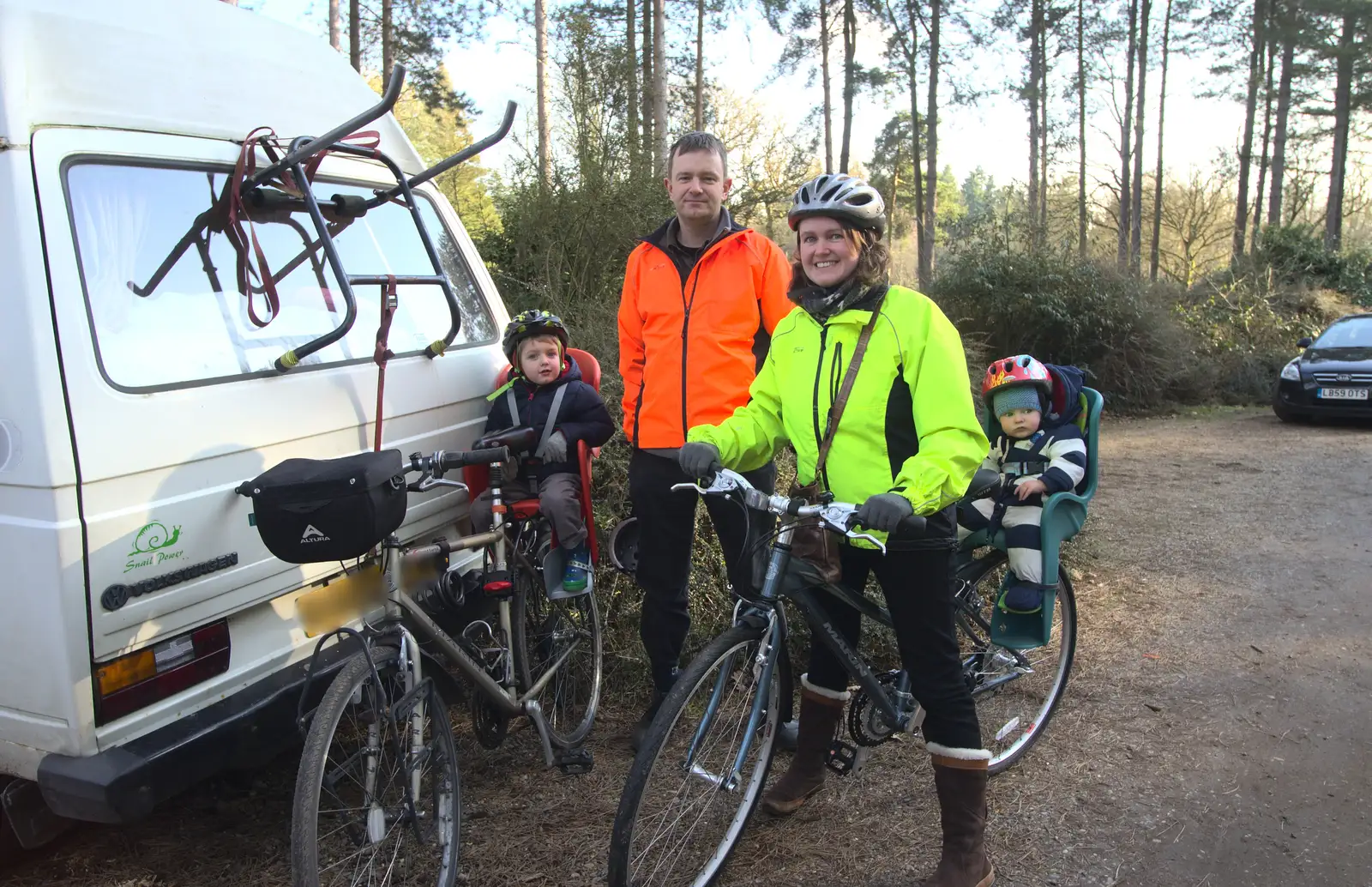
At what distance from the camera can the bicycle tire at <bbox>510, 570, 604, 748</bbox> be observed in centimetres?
325

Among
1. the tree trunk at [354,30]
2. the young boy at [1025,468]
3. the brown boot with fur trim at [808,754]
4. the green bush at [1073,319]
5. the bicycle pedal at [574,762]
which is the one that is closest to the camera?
the brown boot with fur trim at [808,754]

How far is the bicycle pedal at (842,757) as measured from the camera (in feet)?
9.29

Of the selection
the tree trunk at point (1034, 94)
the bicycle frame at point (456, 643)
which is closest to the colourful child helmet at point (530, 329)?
the bicycle frame at point (456, 643)

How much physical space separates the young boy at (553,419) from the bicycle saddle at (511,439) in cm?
12

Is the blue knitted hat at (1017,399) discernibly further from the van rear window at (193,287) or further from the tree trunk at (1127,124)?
the tree trunk at (1127,124)

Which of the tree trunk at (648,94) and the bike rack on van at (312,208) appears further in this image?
the tree trunk at (648,94)

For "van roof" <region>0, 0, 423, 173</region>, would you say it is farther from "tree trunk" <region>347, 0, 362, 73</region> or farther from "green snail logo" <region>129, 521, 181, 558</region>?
"tree trunk" <region>347, 0, 362, 73</region>

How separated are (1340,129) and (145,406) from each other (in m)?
28.6

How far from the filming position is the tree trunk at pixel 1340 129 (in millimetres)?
22328

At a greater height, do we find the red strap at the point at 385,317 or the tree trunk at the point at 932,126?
the tree trunk at the point at 932,126

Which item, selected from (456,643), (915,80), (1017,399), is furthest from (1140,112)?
(456,643)

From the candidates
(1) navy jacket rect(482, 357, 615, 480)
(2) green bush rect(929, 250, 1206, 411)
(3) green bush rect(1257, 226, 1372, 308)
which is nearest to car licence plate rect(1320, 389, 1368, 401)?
(2) green bush rect(929, 250, 1206, 411)

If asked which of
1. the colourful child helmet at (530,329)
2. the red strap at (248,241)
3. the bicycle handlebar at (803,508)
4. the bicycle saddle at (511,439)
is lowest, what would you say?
the bicycle handlebar at (803,508)

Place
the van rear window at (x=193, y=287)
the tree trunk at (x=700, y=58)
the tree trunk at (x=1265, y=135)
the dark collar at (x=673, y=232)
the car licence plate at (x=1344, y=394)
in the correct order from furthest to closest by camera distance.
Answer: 1. the tree trunk at (x=1265, y=135)
2. the tree trunk at (x=700, y=58)
3. the car licence plate at (x=1344, y=394)
4. the dark collar at (x=673, y=232)
5. the van rear window at (x=193, y=287)
